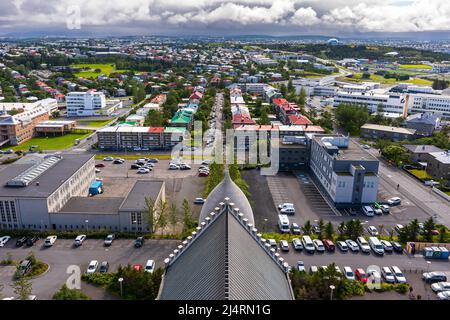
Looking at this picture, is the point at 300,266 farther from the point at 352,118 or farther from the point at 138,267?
the point at 352,118

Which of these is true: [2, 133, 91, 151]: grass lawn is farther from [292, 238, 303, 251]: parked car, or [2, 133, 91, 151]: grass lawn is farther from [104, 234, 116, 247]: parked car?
[292, 238, 303, 251]: parked car

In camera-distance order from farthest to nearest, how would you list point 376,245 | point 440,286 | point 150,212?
point 150,212, point 376,245, point 440,286

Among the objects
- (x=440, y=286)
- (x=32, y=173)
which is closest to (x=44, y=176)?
(x=32, y=173)

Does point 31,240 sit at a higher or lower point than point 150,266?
lower

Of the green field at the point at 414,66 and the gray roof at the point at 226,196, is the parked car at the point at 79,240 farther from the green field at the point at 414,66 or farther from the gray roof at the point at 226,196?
the green field at the point at 414,66

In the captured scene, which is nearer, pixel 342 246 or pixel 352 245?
pixel 342 246

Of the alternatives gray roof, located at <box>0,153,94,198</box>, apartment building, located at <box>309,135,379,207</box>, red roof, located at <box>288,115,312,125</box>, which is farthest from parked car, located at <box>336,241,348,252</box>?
red roof, located at <box>288,115,312,125</box>
